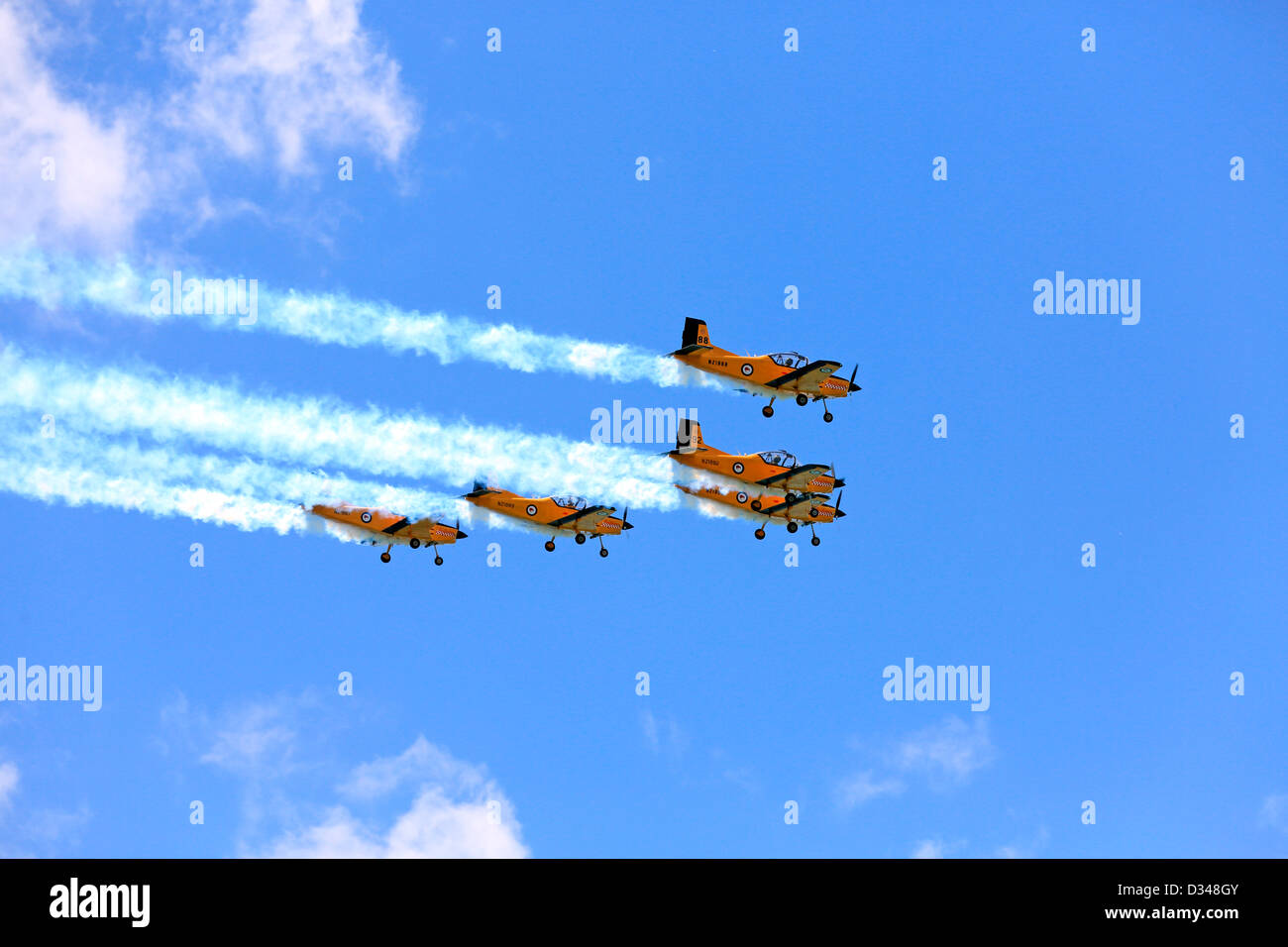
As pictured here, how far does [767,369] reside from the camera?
10188cm

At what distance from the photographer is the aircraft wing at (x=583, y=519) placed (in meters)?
104

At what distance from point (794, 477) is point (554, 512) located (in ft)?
40.1

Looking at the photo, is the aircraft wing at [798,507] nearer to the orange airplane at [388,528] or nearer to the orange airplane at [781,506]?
the orange airplane at [781,506]

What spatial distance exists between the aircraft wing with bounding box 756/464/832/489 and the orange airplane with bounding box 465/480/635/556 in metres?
7.64

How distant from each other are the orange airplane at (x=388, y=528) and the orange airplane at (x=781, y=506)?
12.0 m

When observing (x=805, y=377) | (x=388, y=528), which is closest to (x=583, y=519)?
(x=388, y=528)

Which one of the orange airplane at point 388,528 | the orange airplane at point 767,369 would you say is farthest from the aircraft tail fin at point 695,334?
the orange airplane at point 388,528

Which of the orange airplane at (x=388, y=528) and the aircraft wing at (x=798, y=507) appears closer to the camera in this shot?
the orange airplane at (x=388, y=528)

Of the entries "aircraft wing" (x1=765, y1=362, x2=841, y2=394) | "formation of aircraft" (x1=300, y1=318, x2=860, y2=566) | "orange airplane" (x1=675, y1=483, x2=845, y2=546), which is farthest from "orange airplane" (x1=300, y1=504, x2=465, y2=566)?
"aircraft wing" (x1=765, y1=362, x2=841, y2=394)
